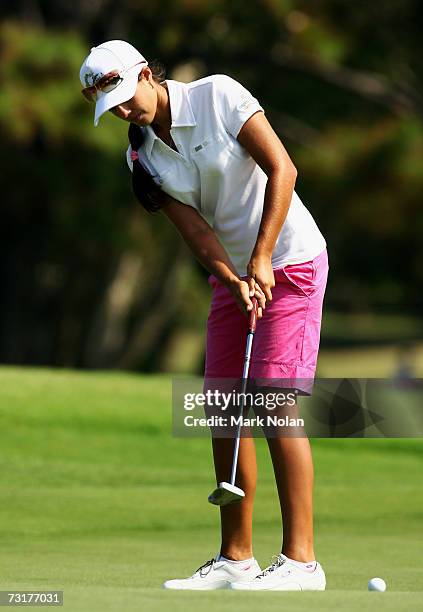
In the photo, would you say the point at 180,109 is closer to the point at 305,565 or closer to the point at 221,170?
the point at 221,170

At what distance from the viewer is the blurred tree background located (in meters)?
12.7

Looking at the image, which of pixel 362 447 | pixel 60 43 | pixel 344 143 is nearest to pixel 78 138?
pixel 60 43

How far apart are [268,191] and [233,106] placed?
0.27 meters

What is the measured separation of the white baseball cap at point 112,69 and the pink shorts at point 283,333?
64cm

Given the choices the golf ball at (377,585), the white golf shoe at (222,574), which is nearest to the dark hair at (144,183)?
the white golf shoe at (222,574)

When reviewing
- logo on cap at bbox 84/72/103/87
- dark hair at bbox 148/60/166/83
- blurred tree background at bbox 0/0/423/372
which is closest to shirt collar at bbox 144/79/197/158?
dark hair at bbox 148/60/166/83

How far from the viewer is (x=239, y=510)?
4.07 metres

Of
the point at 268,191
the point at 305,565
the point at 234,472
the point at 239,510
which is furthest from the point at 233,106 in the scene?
the point at 305,565

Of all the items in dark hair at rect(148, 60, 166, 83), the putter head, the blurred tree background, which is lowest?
the putter head

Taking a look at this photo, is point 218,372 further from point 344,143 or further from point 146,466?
point 344,143

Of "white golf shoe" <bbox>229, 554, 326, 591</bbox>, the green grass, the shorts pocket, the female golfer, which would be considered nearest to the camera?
the green grass

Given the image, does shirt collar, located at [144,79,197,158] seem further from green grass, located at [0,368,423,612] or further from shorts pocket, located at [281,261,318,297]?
green grass, located at [0,368,423,612]

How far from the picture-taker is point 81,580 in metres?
4.03

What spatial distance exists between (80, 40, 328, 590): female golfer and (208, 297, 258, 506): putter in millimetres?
44
